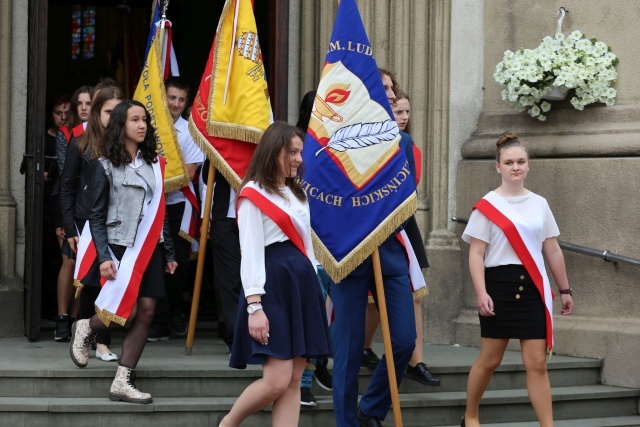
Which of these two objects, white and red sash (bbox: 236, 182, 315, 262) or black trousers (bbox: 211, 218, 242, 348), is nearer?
white and red sash (bbox: 236, 182, 315, 262)

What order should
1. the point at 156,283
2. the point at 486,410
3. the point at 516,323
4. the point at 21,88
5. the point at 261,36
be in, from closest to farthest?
the point at 516,323, the point at 156,283, the point at 486,410, the point at 21,88, the point at 261,36

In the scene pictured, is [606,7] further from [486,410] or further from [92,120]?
[92,120]

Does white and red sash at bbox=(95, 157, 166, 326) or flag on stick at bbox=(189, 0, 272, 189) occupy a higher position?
flag on stick at bbox=(189, 0, 272, 189)

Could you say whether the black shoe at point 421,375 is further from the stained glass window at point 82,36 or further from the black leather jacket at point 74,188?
the stained glass window at point 82,36

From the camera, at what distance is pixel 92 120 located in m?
7.80

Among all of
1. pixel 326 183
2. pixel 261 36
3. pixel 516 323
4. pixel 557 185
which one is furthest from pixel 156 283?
pixel 261 36

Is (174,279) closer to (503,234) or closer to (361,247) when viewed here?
(361,247)

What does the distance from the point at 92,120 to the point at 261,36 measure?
18.5 ft

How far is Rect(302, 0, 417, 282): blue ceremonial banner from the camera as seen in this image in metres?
7.01

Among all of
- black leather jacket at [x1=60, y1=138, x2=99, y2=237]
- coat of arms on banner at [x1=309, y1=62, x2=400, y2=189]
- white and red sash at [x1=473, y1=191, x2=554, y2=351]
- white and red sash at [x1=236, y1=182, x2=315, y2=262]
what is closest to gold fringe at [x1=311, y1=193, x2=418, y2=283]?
coat of arms on banner at [x1=309, y1=62, x2=400, y2=189]

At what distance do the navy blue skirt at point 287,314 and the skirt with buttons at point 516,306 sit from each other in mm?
1142

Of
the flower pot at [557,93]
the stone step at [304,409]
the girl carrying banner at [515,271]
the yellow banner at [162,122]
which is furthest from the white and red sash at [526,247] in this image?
the yellow banner at [162,122]

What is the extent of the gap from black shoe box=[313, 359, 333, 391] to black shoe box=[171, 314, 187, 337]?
82.9 inches

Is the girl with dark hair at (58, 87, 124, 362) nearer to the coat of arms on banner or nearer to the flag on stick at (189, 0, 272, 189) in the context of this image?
the flag on stick at (189, 0, 272, 189)
